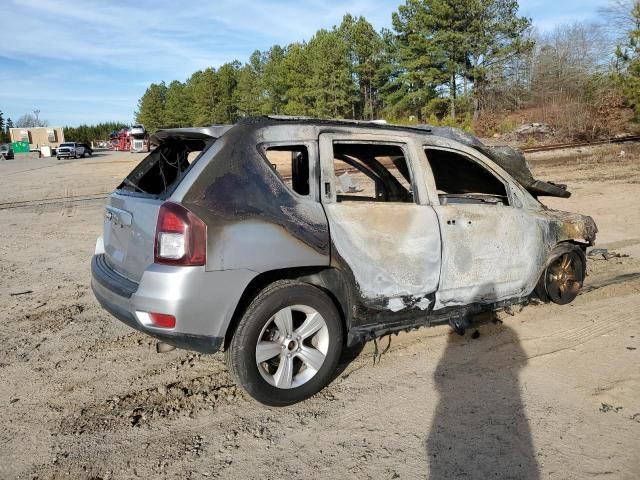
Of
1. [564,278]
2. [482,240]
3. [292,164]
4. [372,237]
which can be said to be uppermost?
[292,164]

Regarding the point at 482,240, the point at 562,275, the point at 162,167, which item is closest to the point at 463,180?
the point at 482,240

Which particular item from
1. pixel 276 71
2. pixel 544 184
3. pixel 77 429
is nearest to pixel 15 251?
pixel 77 429

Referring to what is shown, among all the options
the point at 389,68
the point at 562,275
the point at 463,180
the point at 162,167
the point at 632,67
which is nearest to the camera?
the point at 162,167

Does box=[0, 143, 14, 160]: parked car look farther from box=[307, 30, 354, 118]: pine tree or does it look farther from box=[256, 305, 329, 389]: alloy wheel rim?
box=[256, 305, 329, 389]: alloy wheel rim

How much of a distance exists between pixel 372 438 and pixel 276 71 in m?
72.2

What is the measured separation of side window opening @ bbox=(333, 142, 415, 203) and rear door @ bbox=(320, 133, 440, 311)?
0.02m

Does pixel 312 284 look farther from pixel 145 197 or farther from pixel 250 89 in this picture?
pixel 250 89

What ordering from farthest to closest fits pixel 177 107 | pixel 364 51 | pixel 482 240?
1. pixel 177 107
2. pixel 364 51
3. pixel 482 240

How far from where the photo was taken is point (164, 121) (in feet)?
348

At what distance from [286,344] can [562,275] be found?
3.02 m

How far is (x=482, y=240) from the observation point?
4.11 m

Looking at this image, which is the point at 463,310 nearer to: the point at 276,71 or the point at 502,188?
the point at 502,188

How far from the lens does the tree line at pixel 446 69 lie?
39.9 metres

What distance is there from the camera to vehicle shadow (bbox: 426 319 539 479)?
2.76 m
